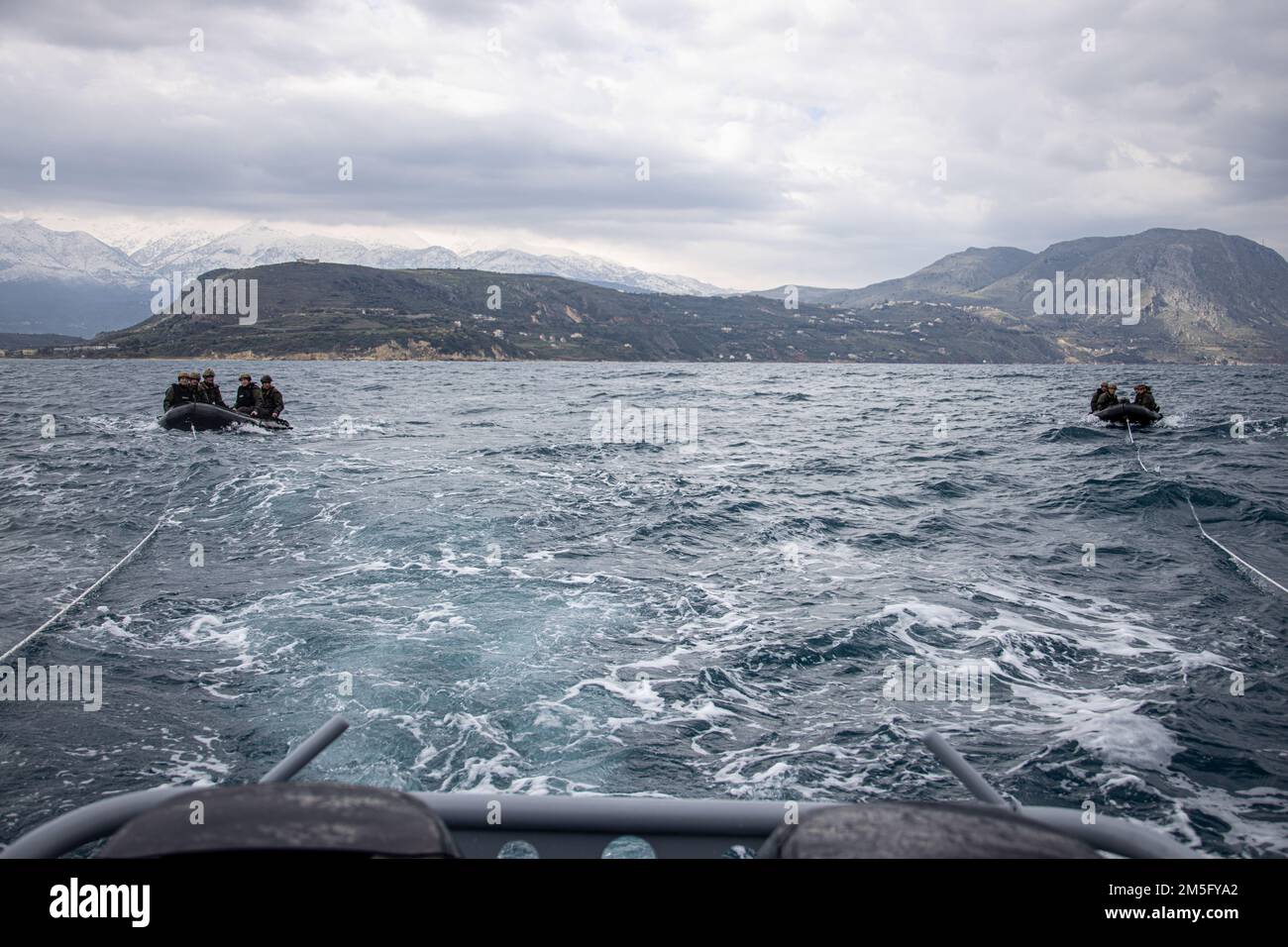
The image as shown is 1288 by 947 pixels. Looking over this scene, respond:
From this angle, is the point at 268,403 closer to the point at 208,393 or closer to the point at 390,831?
the point at 208,393

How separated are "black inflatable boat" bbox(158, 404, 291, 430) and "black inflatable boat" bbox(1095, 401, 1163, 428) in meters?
36.1

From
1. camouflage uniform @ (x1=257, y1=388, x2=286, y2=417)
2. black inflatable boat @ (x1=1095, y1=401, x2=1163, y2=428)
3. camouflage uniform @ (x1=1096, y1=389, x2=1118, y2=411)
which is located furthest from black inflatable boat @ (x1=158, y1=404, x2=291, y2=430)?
camouflage uniform @ (x1=1096, y1=389, x2=1118, y2=411)

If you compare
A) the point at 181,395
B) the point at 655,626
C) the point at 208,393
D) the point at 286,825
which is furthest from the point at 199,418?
the point at 286,825

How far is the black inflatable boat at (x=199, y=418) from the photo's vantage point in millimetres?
29031

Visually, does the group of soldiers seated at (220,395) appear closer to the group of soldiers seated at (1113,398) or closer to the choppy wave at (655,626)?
the choppy wave at (655,626)

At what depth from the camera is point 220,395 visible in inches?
1235

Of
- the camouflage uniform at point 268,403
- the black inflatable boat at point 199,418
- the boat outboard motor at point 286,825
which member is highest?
the camouflage uniform at point 268,403

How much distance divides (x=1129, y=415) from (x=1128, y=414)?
8 cm

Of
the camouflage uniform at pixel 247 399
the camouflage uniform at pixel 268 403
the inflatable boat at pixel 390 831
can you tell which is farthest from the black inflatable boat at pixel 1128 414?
the camouflage uniform at pixel 247 399

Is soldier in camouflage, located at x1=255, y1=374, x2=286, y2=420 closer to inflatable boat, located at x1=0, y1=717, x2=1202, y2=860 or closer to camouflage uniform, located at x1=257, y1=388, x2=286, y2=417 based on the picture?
camouflage uniform, located at x1=257, y1=388, x2=286, y2=417

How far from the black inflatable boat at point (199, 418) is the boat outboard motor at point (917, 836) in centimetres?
3165

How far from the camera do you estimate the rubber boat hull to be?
3372cm
